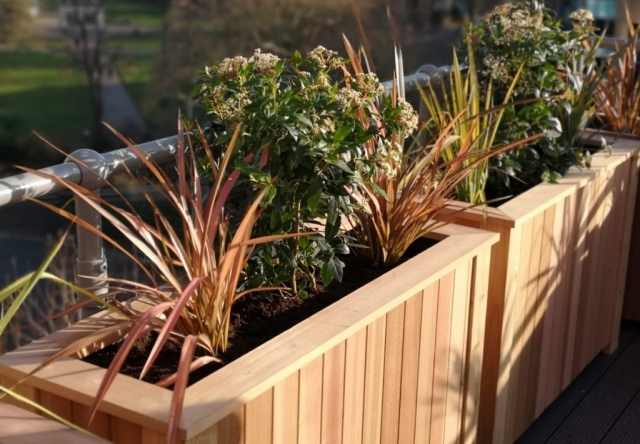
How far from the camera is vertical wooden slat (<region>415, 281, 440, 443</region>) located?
234 centimetres

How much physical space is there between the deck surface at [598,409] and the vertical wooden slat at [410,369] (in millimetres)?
967

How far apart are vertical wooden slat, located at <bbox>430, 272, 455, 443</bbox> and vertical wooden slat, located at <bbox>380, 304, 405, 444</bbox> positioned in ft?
0.67

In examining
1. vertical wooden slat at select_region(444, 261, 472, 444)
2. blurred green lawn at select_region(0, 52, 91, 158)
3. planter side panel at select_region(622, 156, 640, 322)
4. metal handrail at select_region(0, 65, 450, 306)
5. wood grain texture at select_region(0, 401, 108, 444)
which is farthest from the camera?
blurred green lawn at select_region(0, 52, 91, 158)

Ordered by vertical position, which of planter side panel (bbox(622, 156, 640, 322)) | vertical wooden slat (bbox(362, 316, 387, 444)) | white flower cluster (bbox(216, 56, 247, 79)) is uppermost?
white flower cluster (bbox(216, 56, 247, 79))

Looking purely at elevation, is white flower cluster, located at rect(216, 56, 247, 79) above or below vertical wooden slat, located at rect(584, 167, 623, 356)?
above

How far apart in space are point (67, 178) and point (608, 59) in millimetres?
2459

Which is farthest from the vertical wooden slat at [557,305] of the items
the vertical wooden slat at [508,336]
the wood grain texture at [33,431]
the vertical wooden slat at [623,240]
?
the wood grain texture at [33,431]

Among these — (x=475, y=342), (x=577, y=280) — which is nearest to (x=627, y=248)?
(x=577, y=280)

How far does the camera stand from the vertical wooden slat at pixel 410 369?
89.1 inches

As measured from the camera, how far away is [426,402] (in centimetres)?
246

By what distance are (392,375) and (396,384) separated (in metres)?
0.04

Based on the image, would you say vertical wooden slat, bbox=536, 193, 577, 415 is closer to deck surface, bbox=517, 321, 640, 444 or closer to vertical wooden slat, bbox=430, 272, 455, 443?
deck surface, bbox=517, 321, 640, 444

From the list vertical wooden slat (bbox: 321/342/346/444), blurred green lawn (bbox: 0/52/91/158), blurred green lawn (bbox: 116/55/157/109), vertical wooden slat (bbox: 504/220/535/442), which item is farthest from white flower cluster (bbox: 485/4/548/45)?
blurred green lawn (bbox: 116/55/157/109)

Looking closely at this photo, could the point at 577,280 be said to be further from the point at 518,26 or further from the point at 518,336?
the point at 518,26
